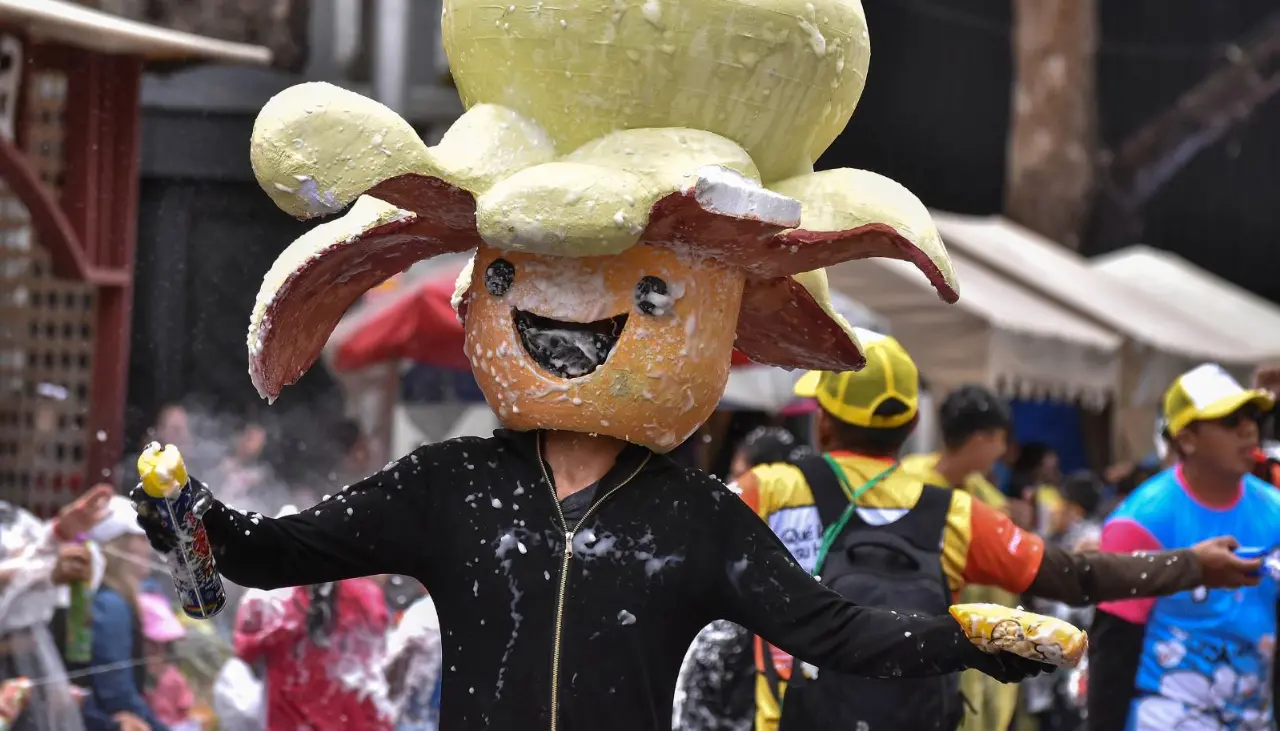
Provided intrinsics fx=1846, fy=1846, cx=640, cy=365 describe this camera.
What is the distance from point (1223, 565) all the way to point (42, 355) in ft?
16.9

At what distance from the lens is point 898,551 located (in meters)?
4.57

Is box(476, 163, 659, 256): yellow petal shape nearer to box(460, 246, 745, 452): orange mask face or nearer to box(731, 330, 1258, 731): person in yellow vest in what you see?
box(460, 246, 745, 452): orange mask face

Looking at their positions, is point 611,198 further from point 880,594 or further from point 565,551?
Result: point 880,594

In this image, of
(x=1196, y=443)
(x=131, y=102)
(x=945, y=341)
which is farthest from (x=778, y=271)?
(x=945, y=341)

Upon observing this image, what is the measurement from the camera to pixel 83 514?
5340mm

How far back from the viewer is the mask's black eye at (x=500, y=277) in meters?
3.58

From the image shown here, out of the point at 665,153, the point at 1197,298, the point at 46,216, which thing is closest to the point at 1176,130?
the point at 1197,298

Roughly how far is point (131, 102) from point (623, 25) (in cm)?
470

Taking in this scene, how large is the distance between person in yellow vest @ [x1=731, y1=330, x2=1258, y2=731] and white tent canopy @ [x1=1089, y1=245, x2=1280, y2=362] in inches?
444

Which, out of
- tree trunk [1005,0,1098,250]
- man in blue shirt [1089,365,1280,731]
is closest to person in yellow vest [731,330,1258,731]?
man in blue shirt [1089,365,1280,731]

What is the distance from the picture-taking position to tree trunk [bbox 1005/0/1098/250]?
17219 millimetres

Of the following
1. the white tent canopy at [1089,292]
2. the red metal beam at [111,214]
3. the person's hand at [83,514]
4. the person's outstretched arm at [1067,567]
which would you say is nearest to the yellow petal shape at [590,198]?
the person's outstretched arm at [1067,567]

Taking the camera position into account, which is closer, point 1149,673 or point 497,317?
point 497,317

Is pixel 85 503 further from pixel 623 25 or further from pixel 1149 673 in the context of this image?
pixel 1149 673
